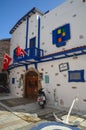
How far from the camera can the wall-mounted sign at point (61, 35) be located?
33.3 feet

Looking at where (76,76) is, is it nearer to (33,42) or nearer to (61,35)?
(61,35)

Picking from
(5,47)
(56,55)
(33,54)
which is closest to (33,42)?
(33,54)

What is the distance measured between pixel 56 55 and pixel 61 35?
1695mm

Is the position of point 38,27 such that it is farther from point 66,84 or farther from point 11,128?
point 11,128

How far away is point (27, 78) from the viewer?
13.7m

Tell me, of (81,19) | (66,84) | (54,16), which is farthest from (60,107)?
(54,16)

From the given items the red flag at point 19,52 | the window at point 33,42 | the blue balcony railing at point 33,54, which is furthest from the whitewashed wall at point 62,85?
the window at point 33,42

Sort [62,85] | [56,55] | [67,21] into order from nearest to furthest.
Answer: [62,85], [56,55], [67,21]

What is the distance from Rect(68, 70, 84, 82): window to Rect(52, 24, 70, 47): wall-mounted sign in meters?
2.36

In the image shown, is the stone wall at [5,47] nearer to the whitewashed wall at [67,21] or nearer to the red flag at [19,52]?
the red flag at [19,52]

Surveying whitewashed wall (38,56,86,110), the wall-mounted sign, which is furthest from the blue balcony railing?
the wall-mounted sign

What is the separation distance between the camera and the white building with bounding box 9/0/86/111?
9008 mm

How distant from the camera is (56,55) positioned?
10078 millimetres

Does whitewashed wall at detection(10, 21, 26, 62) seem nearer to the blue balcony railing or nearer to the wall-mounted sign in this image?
the blue balcony railing
